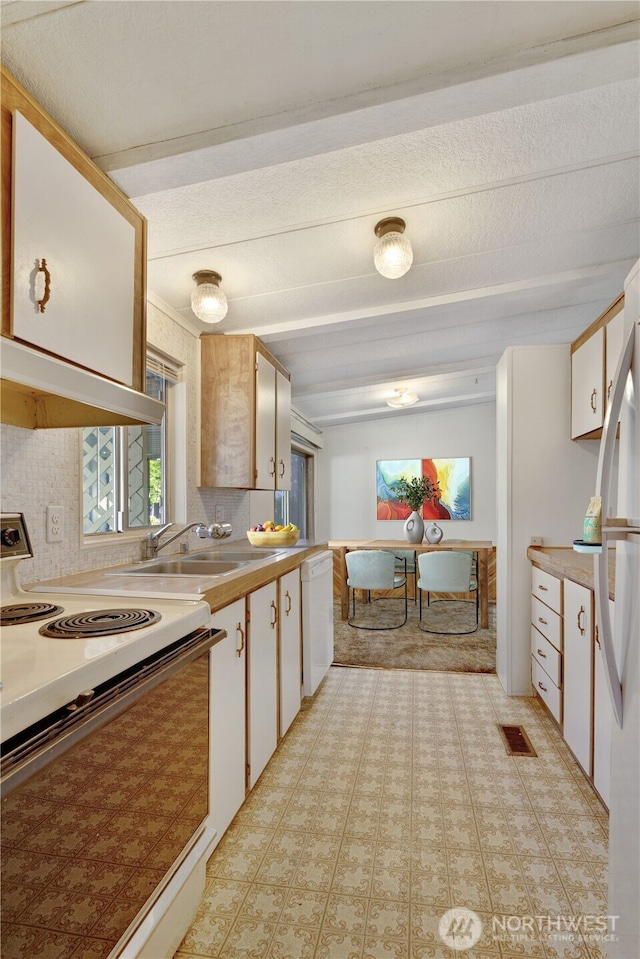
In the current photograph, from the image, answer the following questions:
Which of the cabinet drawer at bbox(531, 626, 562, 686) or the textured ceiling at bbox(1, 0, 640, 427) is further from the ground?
the textured ceiling at bbox(1, 0, 640, 427)

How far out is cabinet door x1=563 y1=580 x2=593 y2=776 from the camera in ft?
6.64

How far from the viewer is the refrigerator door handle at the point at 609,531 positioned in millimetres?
1067

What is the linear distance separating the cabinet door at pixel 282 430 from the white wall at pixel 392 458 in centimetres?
345

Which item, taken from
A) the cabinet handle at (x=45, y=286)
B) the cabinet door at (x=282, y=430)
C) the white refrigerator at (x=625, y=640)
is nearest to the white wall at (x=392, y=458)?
the cabinet door at (x=282, y=430)

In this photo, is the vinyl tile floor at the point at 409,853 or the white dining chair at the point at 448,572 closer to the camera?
the vinyl tile floor at the point at 409,853

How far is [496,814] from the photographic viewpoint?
1872 millimetres

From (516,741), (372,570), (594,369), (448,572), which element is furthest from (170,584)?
(448,572)

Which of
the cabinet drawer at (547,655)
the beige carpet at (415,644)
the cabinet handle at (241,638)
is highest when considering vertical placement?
the cabinet handle at (241,638)

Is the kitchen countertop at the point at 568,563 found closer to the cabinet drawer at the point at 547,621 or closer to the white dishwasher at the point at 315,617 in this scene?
the cabinet drawer at the point at 547,621

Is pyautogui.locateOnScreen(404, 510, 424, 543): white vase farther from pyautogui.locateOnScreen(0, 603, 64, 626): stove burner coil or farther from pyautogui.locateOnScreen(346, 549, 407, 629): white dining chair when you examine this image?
pyautogui.locateOnScreen(0, 603, 64, 626): stove burner coil

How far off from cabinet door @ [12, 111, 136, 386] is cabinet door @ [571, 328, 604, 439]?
88.0 inches

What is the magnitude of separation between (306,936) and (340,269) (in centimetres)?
267

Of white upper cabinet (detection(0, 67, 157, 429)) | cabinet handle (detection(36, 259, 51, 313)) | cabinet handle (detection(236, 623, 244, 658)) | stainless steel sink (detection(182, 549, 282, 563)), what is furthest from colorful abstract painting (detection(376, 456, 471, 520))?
cabinet handle (detection(36, 259, 51, 313))

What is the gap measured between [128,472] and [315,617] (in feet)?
4.63
